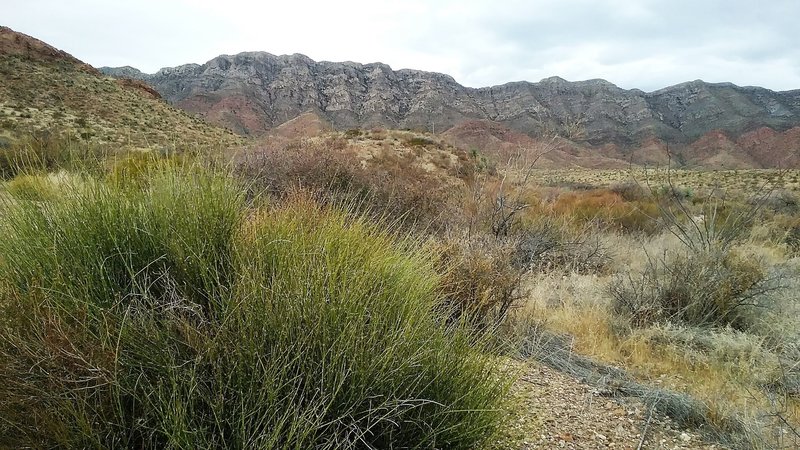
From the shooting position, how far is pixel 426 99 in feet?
308

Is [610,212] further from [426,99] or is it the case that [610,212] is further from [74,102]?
[426,99]

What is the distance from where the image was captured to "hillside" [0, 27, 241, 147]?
81.5 feet

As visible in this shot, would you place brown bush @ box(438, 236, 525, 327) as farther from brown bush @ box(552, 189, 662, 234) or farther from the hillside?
the hillside

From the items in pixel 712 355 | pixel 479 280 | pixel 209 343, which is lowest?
pixel 712 355

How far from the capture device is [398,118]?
83.1 m

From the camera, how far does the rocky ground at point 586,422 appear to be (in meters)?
2.70

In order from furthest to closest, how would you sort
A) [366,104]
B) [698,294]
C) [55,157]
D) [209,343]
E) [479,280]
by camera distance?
[366,104] → [698,294] → [479,280] → [55,157] → [209,343]

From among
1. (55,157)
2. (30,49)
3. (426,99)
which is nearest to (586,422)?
(55,157)

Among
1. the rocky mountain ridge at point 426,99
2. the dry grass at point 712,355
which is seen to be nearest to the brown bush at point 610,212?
the dry grass at point 712,355

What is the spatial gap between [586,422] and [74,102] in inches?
1456

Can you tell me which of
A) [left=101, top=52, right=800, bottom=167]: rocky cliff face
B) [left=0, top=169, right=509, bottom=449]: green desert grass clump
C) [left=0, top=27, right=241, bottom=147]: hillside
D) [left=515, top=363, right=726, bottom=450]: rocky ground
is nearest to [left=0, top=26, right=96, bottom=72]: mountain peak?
[left=0, top=27, right=241, bottom=147]: hillside

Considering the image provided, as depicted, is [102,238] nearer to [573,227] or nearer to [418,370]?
[418,370]

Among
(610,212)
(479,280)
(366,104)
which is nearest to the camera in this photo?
(479,280)

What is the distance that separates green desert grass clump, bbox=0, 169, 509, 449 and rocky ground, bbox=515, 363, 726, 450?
2.62 feet
